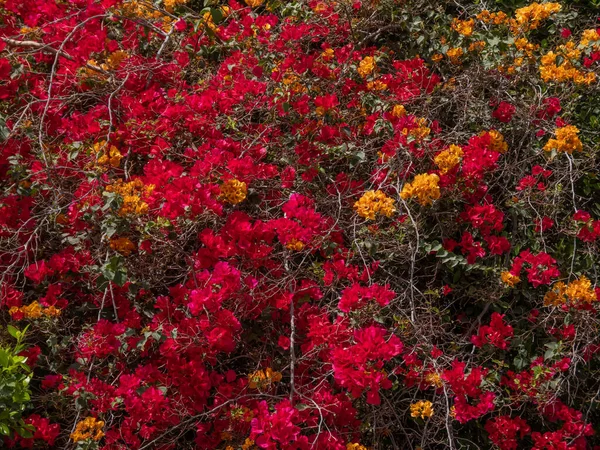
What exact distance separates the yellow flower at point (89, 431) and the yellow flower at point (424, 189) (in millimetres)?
1286

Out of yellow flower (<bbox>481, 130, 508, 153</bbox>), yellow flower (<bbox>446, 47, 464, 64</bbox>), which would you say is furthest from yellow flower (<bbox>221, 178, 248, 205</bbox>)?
yellow flower (<bbox>446, 47, 464, 64</bbox>)

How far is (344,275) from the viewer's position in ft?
7.91

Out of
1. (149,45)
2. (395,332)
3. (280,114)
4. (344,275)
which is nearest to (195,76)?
(149,45)

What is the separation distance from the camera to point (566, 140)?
2635 millimetres

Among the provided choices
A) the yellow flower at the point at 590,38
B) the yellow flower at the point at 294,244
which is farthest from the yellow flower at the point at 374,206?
the yellow flower at the point at 590,38

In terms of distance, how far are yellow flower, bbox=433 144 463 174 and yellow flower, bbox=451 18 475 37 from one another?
783 millimetres

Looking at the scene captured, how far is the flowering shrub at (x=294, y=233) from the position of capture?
7.28ft

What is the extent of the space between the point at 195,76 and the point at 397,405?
1.72 meters

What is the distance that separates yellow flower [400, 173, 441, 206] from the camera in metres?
2.37

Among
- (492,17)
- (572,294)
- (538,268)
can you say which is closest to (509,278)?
(538,268)

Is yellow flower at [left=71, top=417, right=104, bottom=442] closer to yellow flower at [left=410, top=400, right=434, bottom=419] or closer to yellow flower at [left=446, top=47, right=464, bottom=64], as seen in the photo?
yellow flower at [left=410, top=400, right=434, bottom=419]

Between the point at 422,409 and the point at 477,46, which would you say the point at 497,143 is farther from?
the point at 422,409

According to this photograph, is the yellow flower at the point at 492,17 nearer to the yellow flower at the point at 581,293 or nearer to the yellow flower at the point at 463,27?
the yellow flower at the point at 463,27

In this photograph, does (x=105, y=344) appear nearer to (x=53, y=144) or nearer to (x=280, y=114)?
→ (x=53, y=144)
